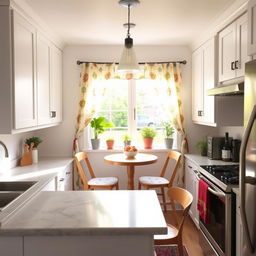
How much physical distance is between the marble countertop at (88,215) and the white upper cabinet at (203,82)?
5.92 ft

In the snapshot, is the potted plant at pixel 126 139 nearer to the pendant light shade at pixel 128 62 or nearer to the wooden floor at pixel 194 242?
the wooden floor at pixel 194 242

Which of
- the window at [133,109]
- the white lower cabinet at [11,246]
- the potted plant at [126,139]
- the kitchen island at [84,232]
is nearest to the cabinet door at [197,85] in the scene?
the window at [133,109]

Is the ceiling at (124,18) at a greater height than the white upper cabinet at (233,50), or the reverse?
the ceiling at (124,18)

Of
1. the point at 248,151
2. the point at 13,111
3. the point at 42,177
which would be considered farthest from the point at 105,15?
the point at 248,151

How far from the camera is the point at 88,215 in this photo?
1.73 meters

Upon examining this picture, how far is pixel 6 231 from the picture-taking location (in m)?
1.54

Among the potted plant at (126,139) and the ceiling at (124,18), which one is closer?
the ceiling at (124,18)

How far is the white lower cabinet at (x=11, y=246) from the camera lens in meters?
1.59

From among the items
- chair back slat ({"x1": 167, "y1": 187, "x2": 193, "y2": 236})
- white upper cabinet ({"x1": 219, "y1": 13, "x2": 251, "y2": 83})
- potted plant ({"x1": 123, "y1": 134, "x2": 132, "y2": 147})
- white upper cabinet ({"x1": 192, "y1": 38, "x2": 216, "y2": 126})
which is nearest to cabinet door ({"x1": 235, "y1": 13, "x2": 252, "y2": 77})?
white upper cabinet ({"x1": 219, "y1": 13, "x2": 251, "y2": 83})

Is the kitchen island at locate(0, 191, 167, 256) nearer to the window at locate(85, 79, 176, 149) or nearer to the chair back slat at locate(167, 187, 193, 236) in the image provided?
the chair back slat at locate(167, 187, 193, 236)

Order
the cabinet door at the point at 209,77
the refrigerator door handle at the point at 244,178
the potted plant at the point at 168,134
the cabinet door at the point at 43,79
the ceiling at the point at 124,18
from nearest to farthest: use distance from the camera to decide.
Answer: the refrigerator door handle at the point at 244,178 < the ceiling at the point at 124,18 < the cabinet door at the point at 43,79 < the cabinet door at the point at 209,77 < the potted plant at the point at 168,134

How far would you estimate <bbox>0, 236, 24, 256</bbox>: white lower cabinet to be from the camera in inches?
62.7

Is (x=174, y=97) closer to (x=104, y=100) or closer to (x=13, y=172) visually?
(x=104, y=100)

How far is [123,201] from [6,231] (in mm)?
733
